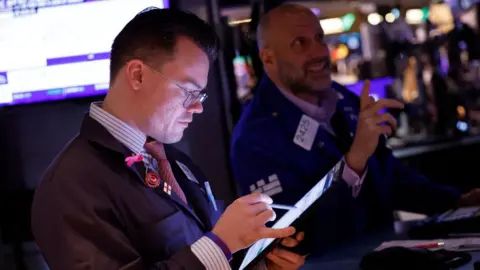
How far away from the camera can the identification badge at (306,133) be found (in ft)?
8.52

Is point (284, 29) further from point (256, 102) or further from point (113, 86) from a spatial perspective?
point (113, 86)

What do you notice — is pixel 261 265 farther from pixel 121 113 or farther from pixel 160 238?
pixel 121 113

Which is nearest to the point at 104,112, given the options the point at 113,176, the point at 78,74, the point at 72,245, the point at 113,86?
the point at 113,86

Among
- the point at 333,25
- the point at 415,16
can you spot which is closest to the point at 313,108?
the point at 333,25

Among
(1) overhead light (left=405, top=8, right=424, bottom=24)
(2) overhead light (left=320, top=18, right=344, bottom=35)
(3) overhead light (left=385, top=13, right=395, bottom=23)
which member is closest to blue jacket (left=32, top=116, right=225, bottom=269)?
(3) overhead light (left=385, top=13, right=395, bottom=23)

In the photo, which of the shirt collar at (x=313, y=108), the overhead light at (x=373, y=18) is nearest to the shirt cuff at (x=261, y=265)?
the shirt collar at (x=313, y=108)

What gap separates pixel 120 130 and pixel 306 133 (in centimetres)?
115

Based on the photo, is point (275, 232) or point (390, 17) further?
point (390, 17)

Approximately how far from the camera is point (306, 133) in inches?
103

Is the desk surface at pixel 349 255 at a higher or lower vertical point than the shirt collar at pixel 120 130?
lower

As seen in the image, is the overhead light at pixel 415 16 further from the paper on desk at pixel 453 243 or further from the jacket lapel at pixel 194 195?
the jacket lapel at pixel 194 195

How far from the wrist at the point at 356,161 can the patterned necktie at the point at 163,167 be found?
2.95 ft

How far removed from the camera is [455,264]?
1.75 m

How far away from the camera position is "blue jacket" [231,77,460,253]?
2.51m
